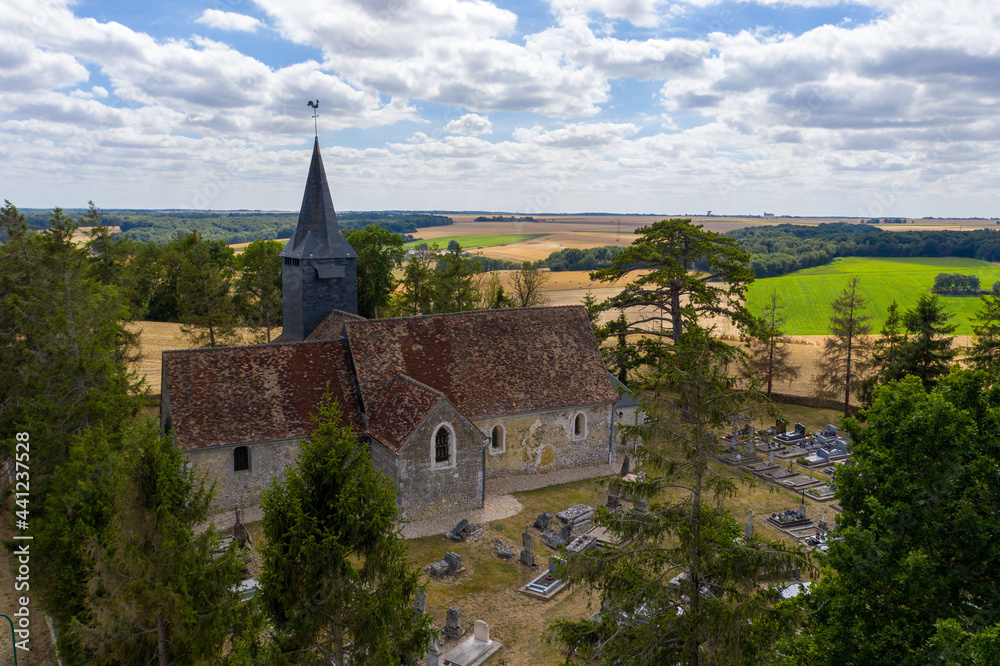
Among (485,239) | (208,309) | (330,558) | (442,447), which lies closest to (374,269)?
(208,309)

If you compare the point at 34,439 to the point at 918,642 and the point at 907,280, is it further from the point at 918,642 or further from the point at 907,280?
the point at 907,280

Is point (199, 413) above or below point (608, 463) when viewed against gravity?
above

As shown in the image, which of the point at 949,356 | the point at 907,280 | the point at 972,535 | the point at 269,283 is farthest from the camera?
the point at 907,280

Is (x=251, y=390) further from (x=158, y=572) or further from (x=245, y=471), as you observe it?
(x=158, y=572)

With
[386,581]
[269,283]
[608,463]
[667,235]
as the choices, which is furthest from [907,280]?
[386,581]

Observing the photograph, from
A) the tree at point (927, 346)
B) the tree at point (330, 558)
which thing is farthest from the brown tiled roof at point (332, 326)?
the tree at point (927, 346)

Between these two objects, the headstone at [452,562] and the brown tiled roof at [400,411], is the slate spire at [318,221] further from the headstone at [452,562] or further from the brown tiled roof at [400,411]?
the headstone at [452,562]

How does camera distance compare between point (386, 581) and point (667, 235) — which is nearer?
point (386, 581)
